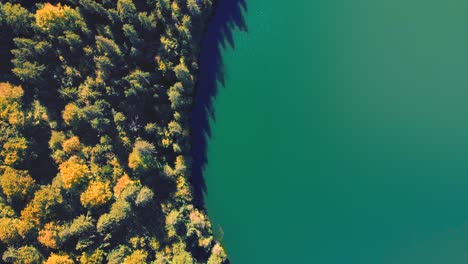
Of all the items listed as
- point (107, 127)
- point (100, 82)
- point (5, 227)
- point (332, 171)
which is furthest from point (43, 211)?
point (332, 171)

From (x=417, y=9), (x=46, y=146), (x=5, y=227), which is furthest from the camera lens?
(x=417, y=9)

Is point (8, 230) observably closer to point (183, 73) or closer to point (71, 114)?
point (71, 114)

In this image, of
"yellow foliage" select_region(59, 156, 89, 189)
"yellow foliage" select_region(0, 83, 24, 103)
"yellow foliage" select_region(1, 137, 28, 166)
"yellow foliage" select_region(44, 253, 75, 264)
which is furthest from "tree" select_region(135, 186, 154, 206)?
"yellow foliage" select_region(0, 83, 24, 103)

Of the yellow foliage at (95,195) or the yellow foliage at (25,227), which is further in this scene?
the yellow foliage at (95,195)

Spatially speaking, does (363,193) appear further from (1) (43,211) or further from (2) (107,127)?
(1) (43,211)

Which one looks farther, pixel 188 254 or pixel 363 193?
pixel 363 193

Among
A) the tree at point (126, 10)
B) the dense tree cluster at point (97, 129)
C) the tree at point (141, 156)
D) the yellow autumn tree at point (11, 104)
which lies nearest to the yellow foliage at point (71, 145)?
the dense tree cluster at point (97, 129)

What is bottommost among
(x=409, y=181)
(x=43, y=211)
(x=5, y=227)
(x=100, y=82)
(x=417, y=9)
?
(x=5, y=227)

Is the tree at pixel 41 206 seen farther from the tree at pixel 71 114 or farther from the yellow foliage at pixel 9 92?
the yellow foliage at pixel 9 92
